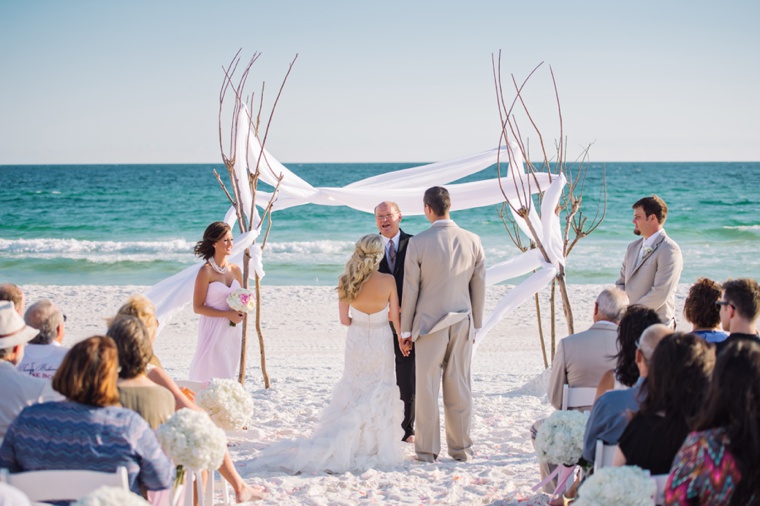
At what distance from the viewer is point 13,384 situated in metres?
3.35

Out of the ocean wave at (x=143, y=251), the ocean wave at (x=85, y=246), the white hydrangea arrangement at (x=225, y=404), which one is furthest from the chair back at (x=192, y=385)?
the ocean wave at (x=85, y=246)

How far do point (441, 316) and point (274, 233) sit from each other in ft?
66.3

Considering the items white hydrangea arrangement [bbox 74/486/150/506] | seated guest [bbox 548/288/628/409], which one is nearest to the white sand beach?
seated guest [bbox 548/288/628/409]

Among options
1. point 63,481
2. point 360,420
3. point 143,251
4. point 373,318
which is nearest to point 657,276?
point 373,318

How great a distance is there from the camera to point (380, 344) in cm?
518

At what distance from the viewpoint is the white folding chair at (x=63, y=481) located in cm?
284

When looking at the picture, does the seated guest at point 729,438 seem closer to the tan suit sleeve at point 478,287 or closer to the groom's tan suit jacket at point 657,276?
the tan suit sleeve at point 478,287

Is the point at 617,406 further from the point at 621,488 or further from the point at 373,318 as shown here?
the point at 373,318

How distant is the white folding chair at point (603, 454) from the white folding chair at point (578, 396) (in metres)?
0.87

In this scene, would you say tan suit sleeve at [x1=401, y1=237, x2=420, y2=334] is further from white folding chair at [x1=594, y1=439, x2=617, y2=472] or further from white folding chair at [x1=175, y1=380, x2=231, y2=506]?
white folding chair at [x1=594, y1=439, x2=617, y2=472]

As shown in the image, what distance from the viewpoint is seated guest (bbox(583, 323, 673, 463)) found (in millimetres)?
3113

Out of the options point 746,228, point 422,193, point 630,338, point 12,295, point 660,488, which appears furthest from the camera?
point 746,228

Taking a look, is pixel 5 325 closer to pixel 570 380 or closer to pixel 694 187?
pixel 570 380

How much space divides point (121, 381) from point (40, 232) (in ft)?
79.3
